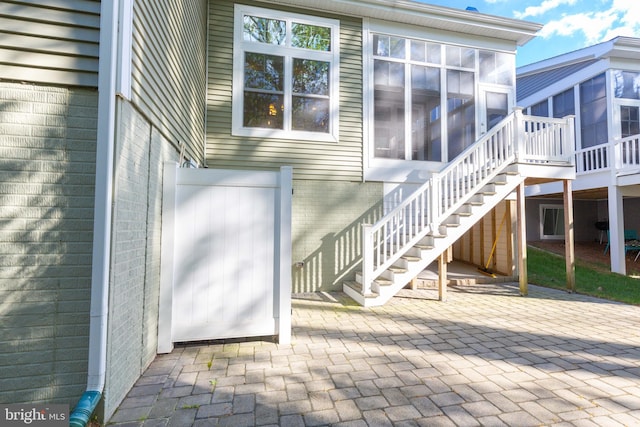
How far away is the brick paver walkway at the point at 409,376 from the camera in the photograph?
6.42ft

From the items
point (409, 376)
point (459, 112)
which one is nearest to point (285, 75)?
point (459, 112)

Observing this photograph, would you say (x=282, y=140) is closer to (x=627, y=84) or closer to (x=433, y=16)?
(x=433, y=16)

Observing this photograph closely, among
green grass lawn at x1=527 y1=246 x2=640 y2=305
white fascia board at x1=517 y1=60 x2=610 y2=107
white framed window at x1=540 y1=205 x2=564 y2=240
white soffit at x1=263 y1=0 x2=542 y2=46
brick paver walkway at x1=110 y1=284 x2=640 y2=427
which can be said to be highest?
white fascia board at x1=517 y1=60 x2=610 y2=107

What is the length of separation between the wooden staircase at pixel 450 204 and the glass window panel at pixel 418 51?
86.8 inches

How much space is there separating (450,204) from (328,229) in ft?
7.48

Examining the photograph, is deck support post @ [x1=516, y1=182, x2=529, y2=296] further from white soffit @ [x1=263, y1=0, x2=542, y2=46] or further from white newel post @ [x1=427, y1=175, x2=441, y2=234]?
white soffit @ [x1=263, y1=0, x2=542, y2=46]

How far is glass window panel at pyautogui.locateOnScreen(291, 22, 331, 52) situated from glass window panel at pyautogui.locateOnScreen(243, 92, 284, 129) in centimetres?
113

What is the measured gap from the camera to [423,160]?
6.23 metres

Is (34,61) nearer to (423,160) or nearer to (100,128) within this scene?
(100,128)

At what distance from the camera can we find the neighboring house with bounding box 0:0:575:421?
6.04 feet

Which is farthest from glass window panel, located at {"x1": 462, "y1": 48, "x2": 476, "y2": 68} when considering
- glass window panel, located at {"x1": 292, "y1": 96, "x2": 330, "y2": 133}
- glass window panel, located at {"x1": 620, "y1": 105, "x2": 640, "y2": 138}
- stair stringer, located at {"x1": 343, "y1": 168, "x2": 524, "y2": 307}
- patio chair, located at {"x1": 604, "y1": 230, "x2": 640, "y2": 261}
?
patio chair, located at {"x1": 604, "y1": 230, "x2": 640, "y2": 261}

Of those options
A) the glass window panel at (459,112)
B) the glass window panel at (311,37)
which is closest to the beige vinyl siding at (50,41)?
the glass window panel at (311,37)

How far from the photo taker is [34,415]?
1752 millimetres

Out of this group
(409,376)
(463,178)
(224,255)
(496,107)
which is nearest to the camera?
(409,376)
